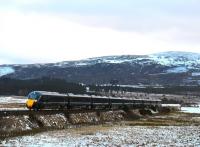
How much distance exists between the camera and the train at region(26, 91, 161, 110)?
70.2 metres

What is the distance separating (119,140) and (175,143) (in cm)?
542

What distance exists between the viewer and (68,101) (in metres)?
81.2

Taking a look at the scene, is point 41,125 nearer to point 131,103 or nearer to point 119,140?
point 119,140

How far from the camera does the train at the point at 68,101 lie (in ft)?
230

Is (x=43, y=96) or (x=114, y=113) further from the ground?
(x=43, y=96)

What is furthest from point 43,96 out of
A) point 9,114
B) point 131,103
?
point 131,103

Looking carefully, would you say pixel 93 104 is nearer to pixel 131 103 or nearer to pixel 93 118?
pixel 93 118

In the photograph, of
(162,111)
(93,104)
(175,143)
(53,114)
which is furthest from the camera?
(162,111)

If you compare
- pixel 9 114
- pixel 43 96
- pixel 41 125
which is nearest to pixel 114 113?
pixel 43 96

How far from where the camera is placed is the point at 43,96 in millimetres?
70500

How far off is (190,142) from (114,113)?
47966mm

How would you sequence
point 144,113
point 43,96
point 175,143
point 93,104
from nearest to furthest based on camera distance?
point 175,143, point 43,96, point 93,104, point 144,113

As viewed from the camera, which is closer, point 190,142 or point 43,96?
point 190,142

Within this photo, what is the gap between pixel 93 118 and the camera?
Answer: 79000 millimetres
